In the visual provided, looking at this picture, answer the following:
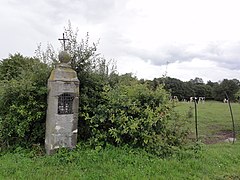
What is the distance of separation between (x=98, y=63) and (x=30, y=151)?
2.97m

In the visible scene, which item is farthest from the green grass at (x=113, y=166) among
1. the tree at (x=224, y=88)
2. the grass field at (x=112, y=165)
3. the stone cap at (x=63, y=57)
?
the tree at (x=224, y=88)

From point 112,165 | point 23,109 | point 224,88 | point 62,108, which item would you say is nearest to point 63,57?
point 62,108

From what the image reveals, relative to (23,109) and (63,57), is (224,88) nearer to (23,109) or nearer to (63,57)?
(63,57)

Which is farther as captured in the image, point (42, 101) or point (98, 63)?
point (98, 63)

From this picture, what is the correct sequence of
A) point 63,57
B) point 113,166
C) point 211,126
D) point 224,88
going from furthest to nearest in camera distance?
point 224,88
point 211,126
point 63,57
point 113,166

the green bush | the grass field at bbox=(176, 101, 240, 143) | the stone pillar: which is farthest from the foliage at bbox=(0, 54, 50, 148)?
the grass field at bbox=(176, 101, 240, 143)

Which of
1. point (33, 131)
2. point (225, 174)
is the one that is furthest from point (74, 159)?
point (225, 174)

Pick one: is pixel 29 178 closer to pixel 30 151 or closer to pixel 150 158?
pixel 30 151

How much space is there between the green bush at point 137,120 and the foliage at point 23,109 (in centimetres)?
130

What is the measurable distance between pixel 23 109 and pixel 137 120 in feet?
9.18

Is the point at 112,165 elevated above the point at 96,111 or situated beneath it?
situated beneath

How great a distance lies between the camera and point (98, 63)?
6.91 m

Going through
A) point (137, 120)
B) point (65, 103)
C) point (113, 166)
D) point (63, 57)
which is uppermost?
point (63, 57)

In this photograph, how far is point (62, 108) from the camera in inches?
220
